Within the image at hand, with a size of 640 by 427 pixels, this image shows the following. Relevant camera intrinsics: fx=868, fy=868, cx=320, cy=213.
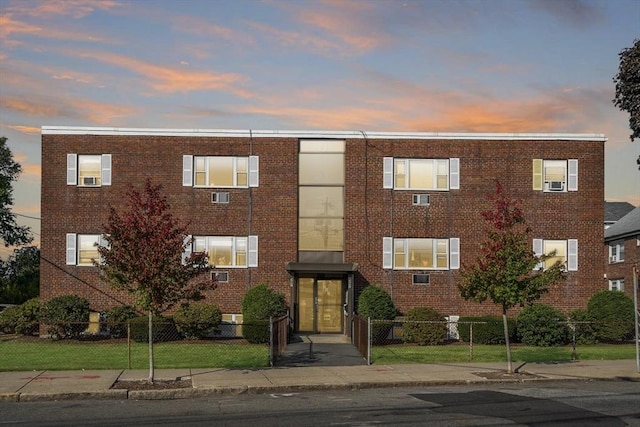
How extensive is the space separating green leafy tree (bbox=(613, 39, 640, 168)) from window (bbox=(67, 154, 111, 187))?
22.4 m

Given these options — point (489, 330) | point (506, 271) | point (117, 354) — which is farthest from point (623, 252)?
point (117, 354)

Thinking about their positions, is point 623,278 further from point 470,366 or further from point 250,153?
point 470,366

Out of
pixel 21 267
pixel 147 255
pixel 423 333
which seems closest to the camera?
pixel 147 255

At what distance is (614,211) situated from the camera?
256ft

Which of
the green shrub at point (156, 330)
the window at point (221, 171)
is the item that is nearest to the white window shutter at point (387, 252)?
the window at point (221, 171)

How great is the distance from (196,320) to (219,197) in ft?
19.1

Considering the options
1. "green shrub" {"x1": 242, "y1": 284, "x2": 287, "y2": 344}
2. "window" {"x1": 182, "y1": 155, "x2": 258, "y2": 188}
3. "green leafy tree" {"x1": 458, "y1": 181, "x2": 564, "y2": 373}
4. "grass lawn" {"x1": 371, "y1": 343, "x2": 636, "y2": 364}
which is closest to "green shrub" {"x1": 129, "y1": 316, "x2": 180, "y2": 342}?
"green shrub" {"x1": 242, "y1": 284, "x2": 287, "y2": 344}

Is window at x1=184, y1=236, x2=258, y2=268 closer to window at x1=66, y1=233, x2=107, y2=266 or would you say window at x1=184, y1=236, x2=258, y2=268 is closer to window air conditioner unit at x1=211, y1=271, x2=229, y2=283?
window air conditioner unit at x1=211, y1=271, x2=229, y2=283

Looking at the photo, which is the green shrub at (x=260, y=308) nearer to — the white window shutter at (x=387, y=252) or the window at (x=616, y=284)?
the white window shutter at (x=387, y=252)

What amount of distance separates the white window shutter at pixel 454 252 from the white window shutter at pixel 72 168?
15661 millimetres

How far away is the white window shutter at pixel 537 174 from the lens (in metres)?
36.2

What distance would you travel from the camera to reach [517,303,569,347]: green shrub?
→ 104ft

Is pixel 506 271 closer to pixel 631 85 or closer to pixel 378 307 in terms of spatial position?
pixel 378 307

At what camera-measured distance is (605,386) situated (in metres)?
20.8
